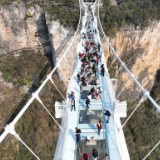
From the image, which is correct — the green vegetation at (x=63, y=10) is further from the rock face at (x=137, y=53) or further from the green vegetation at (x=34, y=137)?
the green vegetation at (x=34, y=137)

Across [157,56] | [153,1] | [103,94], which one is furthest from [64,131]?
[153,1]

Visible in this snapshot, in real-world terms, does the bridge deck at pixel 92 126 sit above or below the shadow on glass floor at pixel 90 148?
above

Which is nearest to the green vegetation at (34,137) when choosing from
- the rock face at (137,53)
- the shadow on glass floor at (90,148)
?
the shadow on glass floor at (90,148)

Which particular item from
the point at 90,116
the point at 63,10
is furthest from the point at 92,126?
the point at 63,10

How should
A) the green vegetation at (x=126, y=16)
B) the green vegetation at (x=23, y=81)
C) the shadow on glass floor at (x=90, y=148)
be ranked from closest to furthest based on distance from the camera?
the shadow on glass floor at (x=90, y=148) < the green vegetation at (x=23, y=81) < the green vegetation at (x=126, y=16)

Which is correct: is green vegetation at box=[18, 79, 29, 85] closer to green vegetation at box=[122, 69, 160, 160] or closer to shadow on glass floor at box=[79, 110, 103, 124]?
shadow on glass floor at box=[79, 110, 103, 124]
